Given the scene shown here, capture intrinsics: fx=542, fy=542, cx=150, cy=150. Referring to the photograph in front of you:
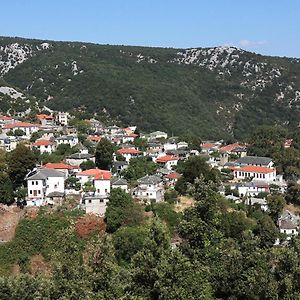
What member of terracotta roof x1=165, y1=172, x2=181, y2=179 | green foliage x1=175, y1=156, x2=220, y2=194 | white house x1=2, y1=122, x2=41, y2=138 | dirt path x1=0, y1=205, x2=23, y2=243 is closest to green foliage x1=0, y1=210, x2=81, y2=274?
dirt path x1=0, y1=205, x2=23, y2=243

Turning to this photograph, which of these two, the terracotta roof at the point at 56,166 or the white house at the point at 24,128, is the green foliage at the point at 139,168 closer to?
the terracotta roof at the point at 56,166

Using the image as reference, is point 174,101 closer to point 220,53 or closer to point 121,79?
point 121,79

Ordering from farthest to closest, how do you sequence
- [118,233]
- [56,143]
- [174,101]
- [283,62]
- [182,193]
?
[283,62] < [174,101] < [56,143] < [182,193] < [118,233]

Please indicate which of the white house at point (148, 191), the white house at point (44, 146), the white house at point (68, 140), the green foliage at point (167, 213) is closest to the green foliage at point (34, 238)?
the white house at point (148, 191)

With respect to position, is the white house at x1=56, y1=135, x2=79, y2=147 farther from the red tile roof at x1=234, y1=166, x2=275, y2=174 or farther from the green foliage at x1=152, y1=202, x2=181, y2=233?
the green foliage at x1=152, y1=202, x2=181, y2=233

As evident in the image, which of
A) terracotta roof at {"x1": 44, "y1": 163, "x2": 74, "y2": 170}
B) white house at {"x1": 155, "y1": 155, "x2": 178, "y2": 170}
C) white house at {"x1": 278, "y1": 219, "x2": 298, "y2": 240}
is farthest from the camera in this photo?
white house at {"x1": 155, "y1": 155, "x2": 178, "y2": 170}

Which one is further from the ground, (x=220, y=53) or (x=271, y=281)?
(x=220, y=53)

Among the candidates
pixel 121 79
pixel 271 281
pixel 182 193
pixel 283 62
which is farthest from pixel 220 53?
pixel 271 281

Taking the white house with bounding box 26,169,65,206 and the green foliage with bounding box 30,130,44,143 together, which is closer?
the white house with bounding box 26,169,65,206
